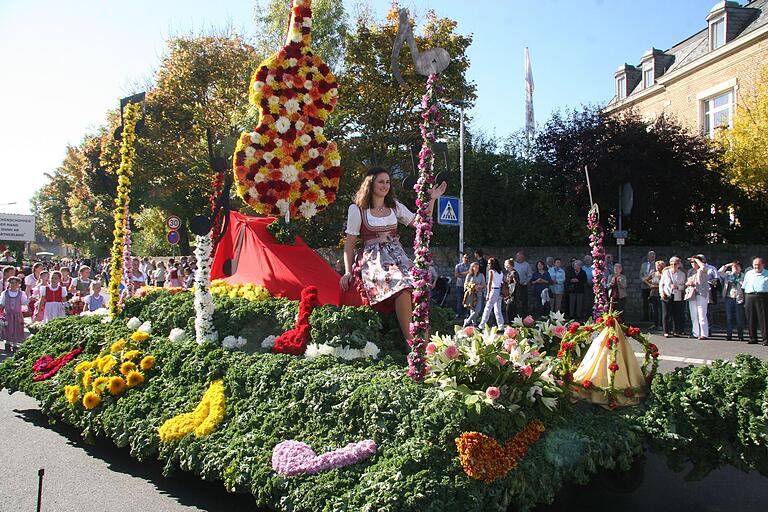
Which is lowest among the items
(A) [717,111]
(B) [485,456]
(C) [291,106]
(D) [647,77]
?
(B) [485,456]

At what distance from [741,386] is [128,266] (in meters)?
7.18

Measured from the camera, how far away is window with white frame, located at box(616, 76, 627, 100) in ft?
121

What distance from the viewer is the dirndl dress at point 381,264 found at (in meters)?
5.40

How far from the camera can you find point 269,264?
6.82 m

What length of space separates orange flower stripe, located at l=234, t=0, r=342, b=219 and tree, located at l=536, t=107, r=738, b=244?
14.4 m

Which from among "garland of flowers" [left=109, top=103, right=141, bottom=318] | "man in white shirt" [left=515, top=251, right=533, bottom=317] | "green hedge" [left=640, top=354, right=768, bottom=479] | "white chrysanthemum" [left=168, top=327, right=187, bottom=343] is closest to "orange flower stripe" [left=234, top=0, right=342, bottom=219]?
"garland of flowers" [left=109, top=103, right=141, bottom=318]

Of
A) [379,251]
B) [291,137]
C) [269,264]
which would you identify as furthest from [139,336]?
[291,137]

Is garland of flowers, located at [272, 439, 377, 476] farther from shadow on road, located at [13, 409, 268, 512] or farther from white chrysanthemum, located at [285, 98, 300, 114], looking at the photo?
white chrysanthemum, located at [285, 98, 300, 114]

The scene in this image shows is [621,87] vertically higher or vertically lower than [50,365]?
higher

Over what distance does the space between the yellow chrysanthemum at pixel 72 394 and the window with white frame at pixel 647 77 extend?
3395 centimetres

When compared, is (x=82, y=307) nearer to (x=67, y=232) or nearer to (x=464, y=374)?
(x=464, y=374)

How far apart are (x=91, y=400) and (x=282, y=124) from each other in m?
3.80

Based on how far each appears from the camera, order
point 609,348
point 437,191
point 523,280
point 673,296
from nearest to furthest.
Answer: point 609,348 → point 437,191 → point 673,296 → point 523,280

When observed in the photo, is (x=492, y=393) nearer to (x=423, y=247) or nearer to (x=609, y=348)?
(x=423, y=247)
